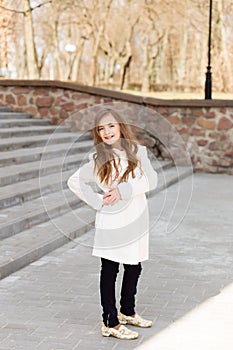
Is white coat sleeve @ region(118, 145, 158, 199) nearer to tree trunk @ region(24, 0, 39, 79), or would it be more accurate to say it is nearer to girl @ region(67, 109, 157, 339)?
girl @ region(67, 109, 157, 339)

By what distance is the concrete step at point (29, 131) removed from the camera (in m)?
12.6

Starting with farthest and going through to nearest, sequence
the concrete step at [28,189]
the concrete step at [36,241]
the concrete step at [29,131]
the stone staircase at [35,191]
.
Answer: the concrete step at [29,131] < the concrete step at [28,189] < the stone staircase at [35,191] < the concrete step at [36,241]

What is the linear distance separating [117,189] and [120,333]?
1.00 metres

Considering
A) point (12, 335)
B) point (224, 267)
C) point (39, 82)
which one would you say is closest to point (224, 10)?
point (39, 82)

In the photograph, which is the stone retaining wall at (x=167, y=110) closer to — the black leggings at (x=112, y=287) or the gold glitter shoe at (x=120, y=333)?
the black leggings at (x=112, y=287)

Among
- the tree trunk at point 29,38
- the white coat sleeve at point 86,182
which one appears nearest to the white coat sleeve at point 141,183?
the white coat sleeve at point 86,182

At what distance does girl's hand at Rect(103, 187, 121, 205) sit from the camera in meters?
4.61

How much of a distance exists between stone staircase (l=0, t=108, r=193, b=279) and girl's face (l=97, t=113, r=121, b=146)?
1061 mm

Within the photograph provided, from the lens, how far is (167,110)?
14375 millimetres

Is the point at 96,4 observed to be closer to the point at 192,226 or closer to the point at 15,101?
the point at 15,101

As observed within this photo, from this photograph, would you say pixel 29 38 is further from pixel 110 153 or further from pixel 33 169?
pixel 110 153

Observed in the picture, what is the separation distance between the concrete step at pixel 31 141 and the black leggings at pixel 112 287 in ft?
22.6

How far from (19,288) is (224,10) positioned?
88.5ft

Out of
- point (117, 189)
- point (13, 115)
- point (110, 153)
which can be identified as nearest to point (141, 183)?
point (117, 189)
